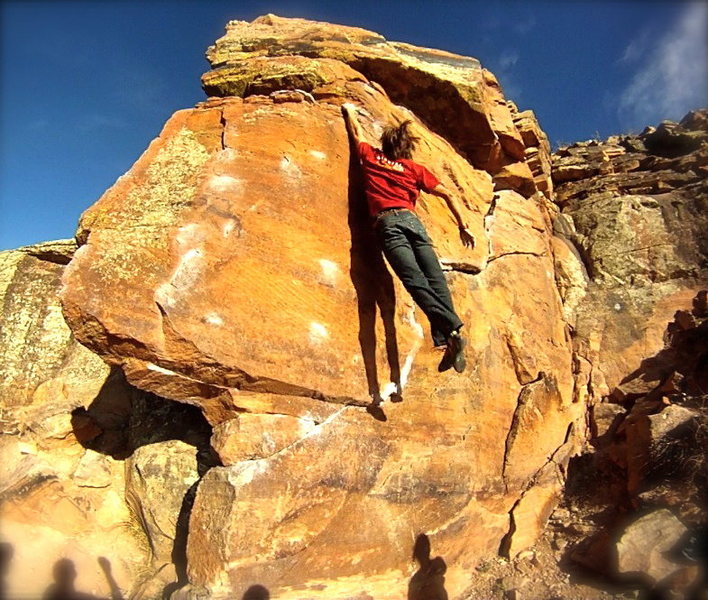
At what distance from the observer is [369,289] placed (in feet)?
17.6

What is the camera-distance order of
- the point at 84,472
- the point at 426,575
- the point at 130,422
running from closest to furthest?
the point at 426,575 → the point at 84,472 → the point at 130,422

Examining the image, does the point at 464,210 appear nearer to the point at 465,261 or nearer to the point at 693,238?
the point at 465,261

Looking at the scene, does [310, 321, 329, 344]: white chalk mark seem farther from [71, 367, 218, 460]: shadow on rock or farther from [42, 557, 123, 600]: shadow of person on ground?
[42, 557, 123, 600]: shadow of person on ground

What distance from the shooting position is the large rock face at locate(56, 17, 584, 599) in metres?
4.31

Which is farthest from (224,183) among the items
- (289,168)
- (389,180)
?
(389,180)

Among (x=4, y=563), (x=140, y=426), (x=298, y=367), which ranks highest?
(x=298, y=367)

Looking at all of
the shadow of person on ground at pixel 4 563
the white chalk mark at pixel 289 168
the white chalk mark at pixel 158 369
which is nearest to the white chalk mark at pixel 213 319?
the white chalk mark at pixel 158 369

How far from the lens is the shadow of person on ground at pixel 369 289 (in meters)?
5.11

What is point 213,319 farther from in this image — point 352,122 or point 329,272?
point 352,122

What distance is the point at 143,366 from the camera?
14.1ft

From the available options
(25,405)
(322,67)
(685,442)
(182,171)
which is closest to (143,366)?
(182,171)

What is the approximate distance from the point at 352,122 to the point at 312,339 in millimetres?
2667

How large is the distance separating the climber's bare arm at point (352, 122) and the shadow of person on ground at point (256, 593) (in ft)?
14.6

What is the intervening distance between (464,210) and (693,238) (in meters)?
4.17
